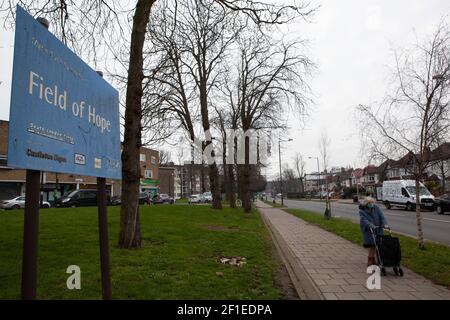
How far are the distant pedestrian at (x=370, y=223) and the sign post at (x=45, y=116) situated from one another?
600 cm

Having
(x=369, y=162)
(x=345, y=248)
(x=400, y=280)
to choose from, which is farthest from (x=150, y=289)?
(x=369, y=162)

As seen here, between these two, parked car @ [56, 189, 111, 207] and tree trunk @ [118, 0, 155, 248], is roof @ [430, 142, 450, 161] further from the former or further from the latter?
parked car @ [56, 189, 111, 207]

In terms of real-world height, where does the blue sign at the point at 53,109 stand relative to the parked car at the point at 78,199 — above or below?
above

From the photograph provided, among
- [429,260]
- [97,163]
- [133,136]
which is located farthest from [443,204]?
[97,163]

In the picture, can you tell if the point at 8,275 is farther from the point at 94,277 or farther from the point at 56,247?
the point at 56,247

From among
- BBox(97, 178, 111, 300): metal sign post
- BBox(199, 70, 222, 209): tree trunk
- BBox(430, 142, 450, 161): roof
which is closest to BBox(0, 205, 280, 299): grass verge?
BBox(97, 178, 111, 300): metal sign post

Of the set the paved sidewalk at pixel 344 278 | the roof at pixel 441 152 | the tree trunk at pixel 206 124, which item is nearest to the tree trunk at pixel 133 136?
the paved sidewalk at pixel 344 278

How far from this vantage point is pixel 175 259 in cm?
860

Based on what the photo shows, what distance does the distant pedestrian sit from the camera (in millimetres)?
8234

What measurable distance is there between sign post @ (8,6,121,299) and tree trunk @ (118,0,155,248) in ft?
18.1

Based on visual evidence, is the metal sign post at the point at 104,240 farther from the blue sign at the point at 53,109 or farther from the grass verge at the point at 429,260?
the grass verge at the point at 429,260

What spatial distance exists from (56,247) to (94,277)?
327 cm

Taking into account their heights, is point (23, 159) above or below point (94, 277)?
above

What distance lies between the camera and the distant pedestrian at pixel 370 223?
8.23 metres
